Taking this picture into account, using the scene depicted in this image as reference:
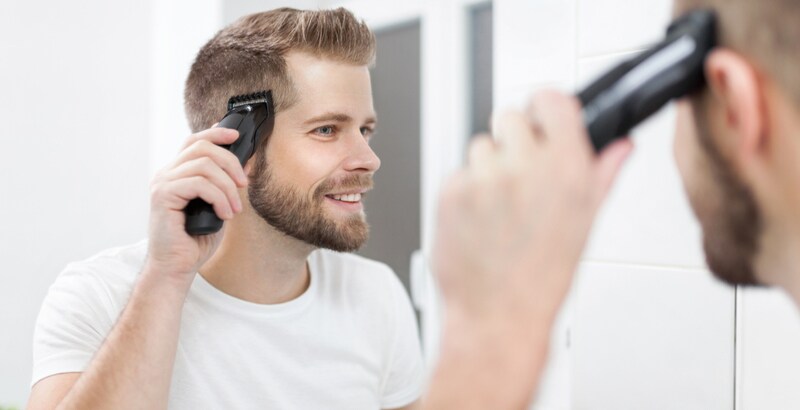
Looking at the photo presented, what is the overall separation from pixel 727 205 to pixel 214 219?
64 cm

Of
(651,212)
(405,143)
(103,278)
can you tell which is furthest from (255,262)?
(405,143)

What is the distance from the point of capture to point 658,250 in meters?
1.00

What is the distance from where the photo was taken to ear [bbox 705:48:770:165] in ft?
1.07

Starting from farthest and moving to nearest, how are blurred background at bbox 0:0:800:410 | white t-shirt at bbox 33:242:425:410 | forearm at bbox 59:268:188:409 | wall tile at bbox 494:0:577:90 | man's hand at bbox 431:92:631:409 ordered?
wall tile at bbox 494:0:577:90 → blurred background at bbox 0:0:800:410 → white t-shirt at bbox 33:242:425:410 → forearm at bbox 59:268:188:409 → man's hand at bbox 431:92:631:409

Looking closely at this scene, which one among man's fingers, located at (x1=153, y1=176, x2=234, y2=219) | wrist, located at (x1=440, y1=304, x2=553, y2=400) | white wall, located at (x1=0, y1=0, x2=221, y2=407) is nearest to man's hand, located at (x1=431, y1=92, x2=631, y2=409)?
wrist, located at (x1=440, y1=304, x2=553, y2=400)

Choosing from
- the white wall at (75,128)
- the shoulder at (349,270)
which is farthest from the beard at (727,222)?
the white wall at (75,128)

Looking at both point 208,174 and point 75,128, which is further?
point 75,128

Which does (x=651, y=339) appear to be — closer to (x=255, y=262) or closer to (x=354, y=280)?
(x=354, y=280)

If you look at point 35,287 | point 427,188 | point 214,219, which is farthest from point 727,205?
point 35,287

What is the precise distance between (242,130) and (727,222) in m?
0.69

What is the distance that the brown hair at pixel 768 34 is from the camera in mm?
337

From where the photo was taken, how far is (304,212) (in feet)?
3.50

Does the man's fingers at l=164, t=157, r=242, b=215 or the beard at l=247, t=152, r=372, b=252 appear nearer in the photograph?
the man's fingers at l=164, t=157, r=242, b=215

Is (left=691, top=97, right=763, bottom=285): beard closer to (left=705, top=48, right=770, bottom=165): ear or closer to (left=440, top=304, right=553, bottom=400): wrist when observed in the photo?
(left=705, top=48, right=770, bottom=165): ear
